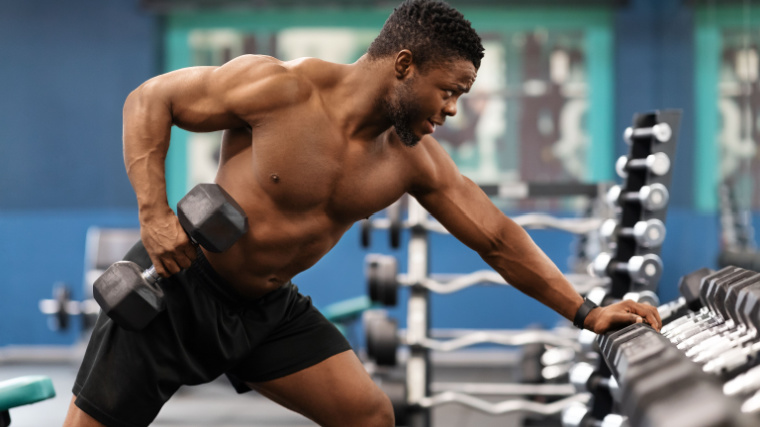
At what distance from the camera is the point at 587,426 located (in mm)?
2352

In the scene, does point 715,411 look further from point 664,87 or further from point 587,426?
point 664,87

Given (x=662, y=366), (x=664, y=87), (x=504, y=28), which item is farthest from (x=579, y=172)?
(x=662, y=366)

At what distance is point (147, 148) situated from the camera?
1645 mm

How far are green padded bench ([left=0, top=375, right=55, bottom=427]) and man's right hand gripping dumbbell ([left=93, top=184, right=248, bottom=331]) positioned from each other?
1.02 feet

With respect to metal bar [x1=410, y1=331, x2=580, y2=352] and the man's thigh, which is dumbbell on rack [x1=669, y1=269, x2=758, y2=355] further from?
metal bar [x1=410, y1=331, x2=580, y2=352]

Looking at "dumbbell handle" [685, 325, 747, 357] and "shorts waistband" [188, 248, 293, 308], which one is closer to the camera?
"dumbbell handle" [685, 325, 747, 357]

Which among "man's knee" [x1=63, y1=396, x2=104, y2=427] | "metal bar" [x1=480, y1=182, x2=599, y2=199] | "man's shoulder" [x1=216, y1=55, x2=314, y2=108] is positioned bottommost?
"man's knee" [x1=63, y1=396, x2=104, y2=427]

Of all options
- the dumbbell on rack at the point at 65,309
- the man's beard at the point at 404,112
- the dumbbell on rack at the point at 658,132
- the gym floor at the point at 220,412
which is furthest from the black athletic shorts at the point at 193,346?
the dumbbell on rack at the point at 65,309

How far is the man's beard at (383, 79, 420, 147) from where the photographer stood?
1648 millimetres

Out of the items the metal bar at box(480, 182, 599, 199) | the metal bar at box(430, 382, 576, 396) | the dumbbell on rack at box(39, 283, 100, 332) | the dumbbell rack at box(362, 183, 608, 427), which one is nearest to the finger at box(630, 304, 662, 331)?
Answer: the dumbbell rack at box(362, 183, 608, 427)

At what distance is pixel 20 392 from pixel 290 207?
0.70m

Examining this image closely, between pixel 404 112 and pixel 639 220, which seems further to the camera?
pixel 639 220

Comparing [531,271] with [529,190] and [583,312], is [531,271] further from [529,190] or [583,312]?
[529,190]

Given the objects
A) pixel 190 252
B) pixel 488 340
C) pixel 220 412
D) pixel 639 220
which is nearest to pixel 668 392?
pixel 190 252
